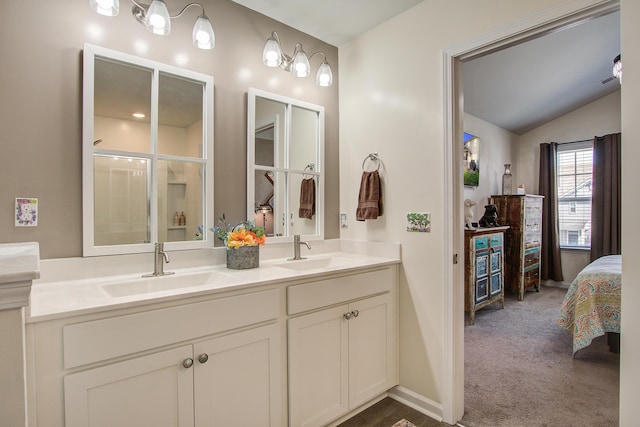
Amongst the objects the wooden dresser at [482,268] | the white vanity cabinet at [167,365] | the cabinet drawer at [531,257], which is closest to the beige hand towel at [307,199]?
the white vanity cabinet at [167,365]

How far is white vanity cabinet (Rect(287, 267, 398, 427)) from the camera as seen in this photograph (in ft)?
5.50

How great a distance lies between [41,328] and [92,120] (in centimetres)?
96

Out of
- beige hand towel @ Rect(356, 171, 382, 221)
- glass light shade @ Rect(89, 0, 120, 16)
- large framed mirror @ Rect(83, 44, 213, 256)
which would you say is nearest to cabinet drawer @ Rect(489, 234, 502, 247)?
beige hand towel @ Rect(356, 171, 382, 221)

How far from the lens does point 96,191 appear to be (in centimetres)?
161

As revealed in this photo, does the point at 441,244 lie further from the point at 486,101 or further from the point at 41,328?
the point at 486,101

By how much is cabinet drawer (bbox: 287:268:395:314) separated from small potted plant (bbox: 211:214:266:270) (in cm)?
35

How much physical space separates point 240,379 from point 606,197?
18.3 ft

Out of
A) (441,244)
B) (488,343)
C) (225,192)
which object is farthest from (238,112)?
(488,343)

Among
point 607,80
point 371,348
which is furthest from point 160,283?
point 607,80

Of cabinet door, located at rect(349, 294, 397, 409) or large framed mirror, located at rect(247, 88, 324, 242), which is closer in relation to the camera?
cabinet door, located at rect(349, 294, 397, 409)

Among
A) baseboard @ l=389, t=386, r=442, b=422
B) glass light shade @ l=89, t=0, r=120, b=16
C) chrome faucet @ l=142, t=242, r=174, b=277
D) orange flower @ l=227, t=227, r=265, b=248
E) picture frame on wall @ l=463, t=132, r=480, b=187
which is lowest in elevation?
baseboard @ l=389, t=386, r=442, b=422

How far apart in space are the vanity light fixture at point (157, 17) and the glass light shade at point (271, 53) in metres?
0.36

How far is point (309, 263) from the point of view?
2242 mm

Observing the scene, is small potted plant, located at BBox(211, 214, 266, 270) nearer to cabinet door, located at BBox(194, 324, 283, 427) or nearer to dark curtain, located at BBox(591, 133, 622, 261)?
cabinet door, located at BBox(194, 324, 283, 427)
